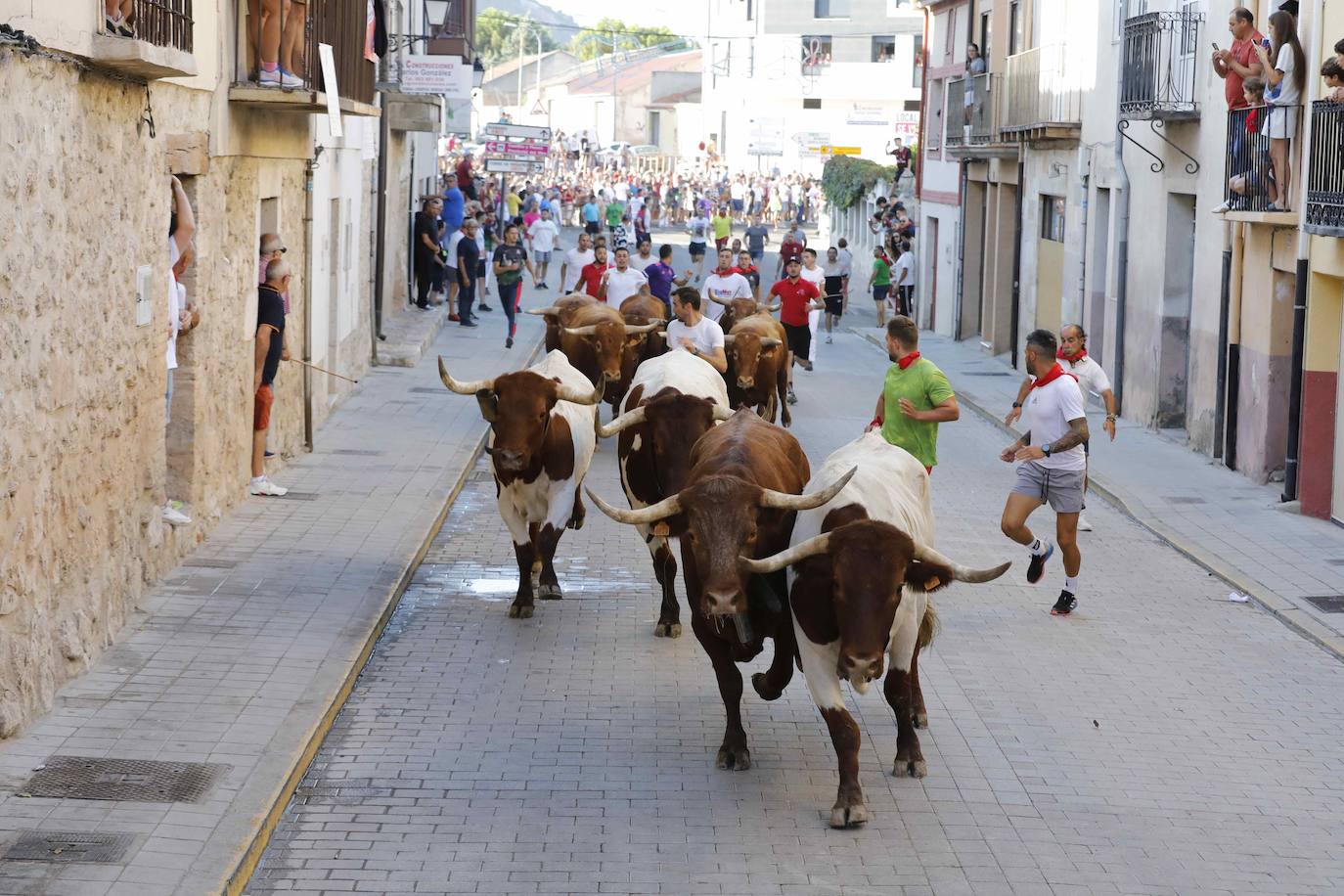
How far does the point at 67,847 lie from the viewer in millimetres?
6883

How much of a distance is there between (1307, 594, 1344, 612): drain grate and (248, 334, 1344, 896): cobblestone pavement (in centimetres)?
48

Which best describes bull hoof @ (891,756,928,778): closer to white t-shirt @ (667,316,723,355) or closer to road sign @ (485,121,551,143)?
white t-shirt @ (667,316,723,355)

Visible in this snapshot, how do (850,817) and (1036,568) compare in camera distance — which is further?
(1036,568)

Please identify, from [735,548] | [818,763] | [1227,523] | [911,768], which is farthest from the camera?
[1227,523]

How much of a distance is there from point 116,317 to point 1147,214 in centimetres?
1485

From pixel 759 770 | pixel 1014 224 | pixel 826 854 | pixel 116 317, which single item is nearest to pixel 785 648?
pixel 759 770

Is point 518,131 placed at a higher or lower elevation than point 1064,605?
higher

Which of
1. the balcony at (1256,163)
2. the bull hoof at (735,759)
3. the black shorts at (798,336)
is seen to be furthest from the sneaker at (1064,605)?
the black shorts at (798,336)

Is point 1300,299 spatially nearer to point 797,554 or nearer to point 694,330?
point 694,330

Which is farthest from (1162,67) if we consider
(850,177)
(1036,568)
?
(850,177)

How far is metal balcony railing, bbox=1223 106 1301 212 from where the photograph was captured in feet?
54.3

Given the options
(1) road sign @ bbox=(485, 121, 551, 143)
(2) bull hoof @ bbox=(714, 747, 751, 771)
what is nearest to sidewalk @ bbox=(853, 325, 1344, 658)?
(2) bull hoof @ bbox=(714, 747, 751, 771)

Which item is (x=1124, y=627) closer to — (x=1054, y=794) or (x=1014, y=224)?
(x=1054, y=794)

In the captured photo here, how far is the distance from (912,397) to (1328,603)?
3.44 meters
